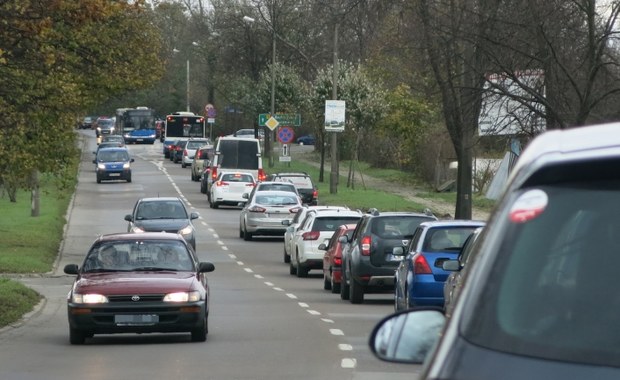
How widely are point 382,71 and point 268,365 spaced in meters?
54.5

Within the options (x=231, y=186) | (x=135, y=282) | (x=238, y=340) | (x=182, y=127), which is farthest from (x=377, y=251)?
(x=182, y=127)

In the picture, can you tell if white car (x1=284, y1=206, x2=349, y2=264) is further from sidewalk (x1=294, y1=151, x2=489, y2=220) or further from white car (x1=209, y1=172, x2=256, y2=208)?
white car (x1=209, y1=172, x2=256, y2=208)

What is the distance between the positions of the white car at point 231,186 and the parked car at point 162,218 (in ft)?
57.4

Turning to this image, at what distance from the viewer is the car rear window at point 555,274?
3.31 metres

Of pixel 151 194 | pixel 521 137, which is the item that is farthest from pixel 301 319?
pixel 151 194

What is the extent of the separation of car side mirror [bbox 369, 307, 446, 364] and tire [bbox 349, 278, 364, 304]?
63.1 ft

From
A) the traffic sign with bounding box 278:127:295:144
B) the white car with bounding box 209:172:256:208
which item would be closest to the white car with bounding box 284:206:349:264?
the white car with bounding box 209:172:256:208

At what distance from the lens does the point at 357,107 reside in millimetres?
62469

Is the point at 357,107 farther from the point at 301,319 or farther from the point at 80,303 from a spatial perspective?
the point at 80,303

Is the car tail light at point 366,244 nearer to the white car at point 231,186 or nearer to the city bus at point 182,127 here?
the white car at point 231,186

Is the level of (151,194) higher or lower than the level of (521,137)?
lower

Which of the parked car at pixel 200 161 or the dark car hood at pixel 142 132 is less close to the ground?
the parked car at pixel 200 161

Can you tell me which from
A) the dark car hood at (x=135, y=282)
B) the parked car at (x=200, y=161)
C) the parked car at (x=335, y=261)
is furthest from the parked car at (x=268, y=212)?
the parked car at (x=200, y=161)

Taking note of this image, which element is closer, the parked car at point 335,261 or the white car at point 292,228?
the parked car at point 335,261
